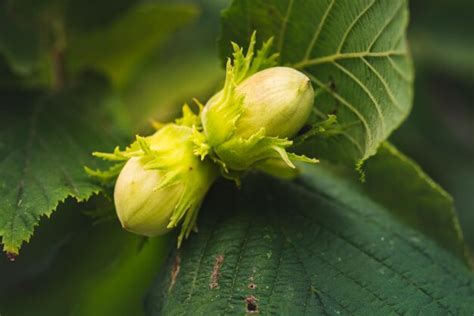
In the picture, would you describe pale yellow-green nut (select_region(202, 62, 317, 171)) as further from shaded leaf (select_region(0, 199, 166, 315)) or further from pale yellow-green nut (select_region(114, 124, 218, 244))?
shaded leaf (select_region(0, 199, 166, 315))

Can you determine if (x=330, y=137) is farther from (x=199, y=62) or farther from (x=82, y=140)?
(x=199, y=62)

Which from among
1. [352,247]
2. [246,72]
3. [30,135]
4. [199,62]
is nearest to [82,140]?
[30,135]

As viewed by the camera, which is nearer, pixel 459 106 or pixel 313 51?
pixel 313 51

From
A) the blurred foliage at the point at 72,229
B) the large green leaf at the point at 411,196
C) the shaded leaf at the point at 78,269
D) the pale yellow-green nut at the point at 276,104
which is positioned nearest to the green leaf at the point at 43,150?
the blurred foliage at the point at 72,229

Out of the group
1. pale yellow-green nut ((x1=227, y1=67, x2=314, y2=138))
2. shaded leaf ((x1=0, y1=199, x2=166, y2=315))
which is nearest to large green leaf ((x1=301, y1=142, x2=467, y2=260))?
pale yellow-green nut ((x1=227, y1=67, x2=314, y2=138))

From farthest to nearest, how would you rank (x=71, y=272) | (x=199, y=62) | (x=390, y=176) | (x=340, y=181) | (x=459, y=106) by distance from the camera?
(x=459, y=106) → (x=199, y=62) → (x=71, y=272) → (x=340, y=181) → (x=390, y=176)

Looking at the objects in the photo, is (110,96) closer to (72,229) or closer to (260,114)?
(72,229)
